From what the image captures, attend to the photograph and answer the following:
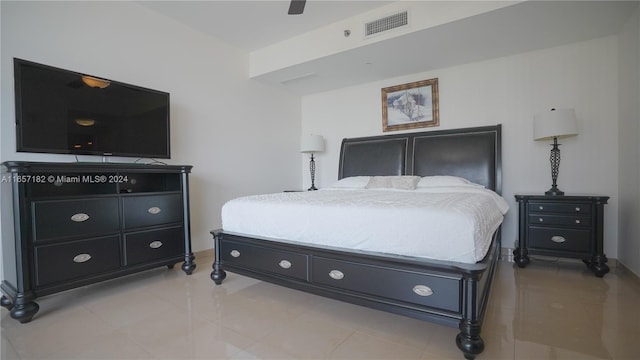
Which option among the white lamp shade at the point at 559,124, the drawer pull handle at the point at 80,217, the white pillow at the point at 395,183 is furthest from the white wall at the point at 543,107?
the drawer pull handle at the point at 80,217

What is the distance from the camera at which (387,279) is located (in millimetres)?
1632

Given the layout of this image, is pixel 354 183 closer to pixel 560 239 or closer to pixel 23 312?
pixel 560 239

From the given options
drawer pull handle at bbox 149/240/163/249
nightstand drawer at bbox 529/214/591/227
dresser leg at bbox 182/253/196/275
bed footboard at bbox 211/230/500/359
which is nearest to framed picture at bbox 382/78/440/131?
nightstand drawer at bbox 529/214/591/227

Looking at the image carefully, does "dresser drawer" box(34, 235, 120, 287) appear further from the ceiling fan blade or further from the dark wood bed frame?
the ceiling fan blade

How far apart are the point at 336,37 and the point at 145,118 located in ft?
6.96

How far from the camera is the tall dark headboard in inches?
128

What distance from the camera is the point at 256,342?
1.59 m

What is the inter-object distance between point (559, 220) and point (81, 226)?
13.2ft

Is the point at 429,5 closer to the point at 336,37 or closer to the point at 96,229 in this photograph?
the point at 336,37

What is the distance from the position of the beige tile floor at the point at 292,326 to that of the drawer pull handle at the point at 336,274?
28 centimetres

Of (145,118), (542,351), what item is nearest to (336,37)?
(145,118)

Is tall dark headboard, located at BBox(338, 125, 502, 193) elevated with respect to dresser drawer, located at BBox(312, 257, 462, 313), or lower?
elevated

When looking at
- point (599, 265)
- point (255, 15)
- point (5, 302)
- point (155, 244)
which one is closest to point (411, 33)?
point (255, 15)

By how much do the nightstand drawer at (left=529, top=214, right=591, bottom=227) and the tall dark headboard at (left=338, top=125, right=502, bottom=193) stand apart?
1.68 ft
